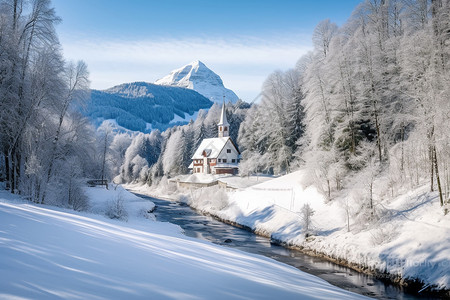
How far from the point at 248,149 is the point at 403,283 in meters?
40.5

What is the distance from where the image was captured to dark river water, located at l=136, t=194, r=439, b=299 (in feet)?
48.1

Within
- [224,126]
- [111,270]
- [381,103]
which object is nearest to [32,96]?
[111,270]

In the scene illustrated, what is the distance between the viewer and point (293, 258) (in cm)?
2016

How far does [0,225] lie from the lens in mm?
8008

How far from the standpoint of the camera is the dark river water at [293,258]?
48.1ft

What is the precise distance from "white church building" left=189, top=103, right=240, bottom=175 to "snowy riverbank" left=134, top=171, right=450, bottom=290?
2743cm

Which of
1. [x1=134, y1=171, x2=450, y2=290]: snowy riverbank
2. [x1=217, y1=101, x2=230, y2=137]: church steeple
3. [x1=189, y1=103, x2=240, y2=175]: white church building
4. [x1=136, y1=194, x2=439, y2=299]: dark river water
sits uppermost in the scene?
[x1=217, y1=101, x2=230, y2=137]: church steeple

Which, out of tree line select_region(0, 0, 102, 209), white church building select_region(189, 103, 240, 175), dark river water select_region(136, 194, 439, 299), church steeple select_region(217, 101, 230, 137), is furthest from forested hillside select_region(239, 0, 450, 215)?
church steeple select_region(217, 101, 230, 137)

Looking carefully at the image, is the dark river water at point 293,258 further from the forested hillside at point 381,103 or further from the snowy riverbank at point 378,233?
the forested hillside at point 381,103

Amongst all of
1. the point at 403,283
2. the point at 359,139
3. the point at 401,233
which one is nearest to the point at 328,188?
the point at 359,139

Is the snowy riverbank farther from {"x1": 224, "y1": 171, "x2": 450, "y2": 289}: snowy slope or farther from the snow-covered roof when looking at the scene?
the snow-covered roof

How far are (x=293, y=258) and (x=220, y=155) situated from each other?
137 feet

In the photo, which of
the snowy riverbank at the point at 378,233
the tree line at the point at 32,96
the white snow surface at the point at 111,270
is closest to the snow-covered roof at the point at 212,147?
the snowy riverbank at the point at 378,233

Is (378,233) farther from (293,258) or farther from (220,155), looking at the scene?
(220,155)
